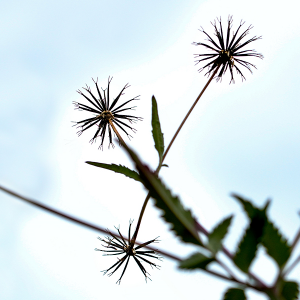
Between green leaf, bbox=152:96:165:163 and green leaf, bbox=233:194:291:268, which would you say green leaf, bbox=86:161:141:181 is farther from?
green leaf, bbox=233:194:291:268

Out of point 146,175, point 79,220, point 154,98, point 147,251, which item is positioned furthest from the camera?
point 147,251

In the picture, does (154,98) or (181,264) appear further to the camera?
(154,98)

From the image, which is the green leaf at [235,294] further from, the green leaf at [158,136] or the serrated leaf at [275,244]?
the green leaf at [158,136]

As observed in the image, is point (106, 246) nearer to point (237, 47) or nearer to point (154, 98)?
point (154, 98)

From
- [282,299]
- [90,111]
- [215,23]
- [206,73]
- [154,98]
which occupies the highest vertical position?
[215,23]

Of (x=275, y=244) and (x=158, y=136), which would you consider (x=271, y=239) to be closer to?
(x=275, y=244)

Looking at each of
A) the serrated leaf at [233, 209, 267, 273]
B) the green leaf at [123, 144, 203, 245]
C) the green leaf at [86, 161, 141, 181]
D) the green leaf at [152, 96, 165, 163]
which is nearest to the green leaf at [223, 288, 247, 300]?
the serrated leaf at [233, 209, 267, 273]

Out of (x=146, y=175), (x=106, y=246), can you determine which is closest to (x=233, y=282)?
(x=146, y=175)

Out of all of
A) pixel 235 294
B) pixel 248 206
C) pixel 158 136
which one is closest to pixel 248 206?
pixel 248 206
